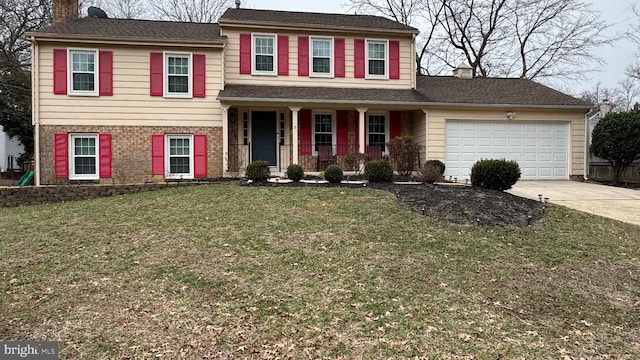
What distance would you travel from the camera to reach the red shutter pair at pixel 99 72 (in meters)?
13.2

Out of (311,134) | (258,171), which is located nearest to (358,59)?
(311,134)

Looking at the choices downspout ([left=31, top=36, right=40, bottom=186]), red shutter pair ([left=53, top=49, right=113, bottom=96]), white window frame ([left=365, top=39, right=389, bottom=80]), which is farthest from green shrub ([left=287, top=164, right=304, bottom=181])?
downspout ([left=31, top=36, right=40, bottom=186])

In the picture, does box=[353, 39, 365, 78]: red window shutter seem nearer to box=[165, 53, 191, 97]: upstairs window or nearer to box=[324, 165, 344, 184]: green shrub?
box=[324, 165, 344, 184]: green shrub

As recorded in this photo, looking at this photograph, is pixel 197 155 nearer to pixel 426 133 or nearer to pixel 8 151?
pixel 426 133

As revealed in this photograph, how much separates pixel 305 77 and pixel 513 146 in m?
7.94

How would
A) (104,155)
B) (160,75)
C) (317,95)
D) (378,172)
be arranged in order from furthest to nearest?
(317,95) → (160,75) → (104,155) → (378,172)

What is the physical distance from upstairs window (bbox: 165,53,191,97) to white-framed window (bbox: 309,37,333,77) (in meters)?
4.40

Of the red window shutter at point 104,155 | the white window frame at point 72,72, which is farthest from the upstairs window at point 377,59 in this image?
the red window shutter at point 104,155

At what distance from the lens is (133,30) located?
14211 mm

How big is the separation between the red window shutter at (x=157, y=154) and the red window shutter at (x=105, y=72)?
6.86ft

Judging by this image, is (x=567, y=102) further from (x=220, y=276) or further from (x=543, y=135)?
(x=220, y=276)

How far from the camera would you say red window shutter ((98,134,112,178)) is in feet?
44.3

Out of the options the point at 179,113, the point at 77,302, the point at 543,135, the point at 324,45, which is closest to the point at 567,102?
the point at 543,135

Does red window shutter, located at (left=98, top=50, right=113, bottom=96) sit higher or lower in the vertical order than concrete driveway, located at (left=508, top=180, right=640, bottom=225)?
higher
